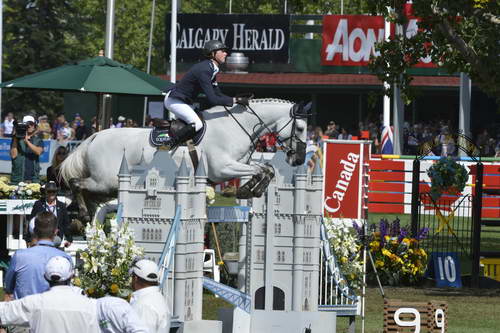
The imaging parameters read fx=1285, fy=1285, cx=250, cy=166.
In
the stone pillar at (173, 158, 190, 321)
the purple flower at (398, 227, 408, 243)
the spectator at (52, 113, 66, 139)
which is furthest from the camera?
the spectator at (52, 113, 66, 139)

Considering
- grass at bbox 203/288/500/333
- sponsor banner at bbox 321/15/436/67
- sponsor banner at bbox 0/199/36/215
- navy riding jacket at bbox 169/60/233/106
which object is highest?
sponsor banner at bbox 321/15/436/67

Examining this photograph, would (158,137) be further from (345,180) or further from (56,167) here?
(345,180)

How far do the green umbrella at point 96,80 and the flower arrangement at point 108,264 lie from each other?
1057 cm

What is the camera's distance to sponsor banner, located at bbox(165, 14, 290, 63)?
46969mm

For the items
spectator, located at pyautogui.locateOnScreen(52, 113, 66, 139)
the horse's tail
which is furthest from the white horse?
spectator, located at pyautogui.locateOnScreen(52, 113, 66, 139)

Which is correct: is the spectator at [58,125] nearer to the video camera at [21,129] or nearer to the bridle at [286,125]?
the video camera at [21,129]

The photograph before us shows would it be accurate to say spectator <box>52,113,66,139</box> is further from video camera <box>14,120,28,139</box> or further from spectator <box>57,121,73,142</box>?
video camera <box>14,120,28,139</box>

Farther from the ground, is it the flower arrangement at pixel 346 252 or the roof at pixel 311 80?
the roof at pixel 311 80

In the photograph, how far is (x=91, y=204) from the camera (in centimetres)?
1767

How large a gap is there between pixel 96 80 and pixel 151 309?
13007mm

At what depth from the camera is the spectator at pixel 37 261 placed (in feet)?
32.5

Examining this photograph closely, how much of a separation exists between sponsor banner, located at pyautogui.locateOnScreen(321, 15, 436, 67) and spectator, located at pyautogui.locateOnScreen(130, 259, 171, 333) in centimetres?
3406

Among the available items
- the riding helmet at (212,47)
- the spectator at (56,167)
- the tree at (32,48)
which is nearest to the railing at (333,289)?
the riding helmet at (212,47)

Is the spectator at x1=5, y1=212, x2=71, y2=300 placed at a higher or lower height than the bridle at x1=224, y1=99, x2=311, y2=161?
lower
